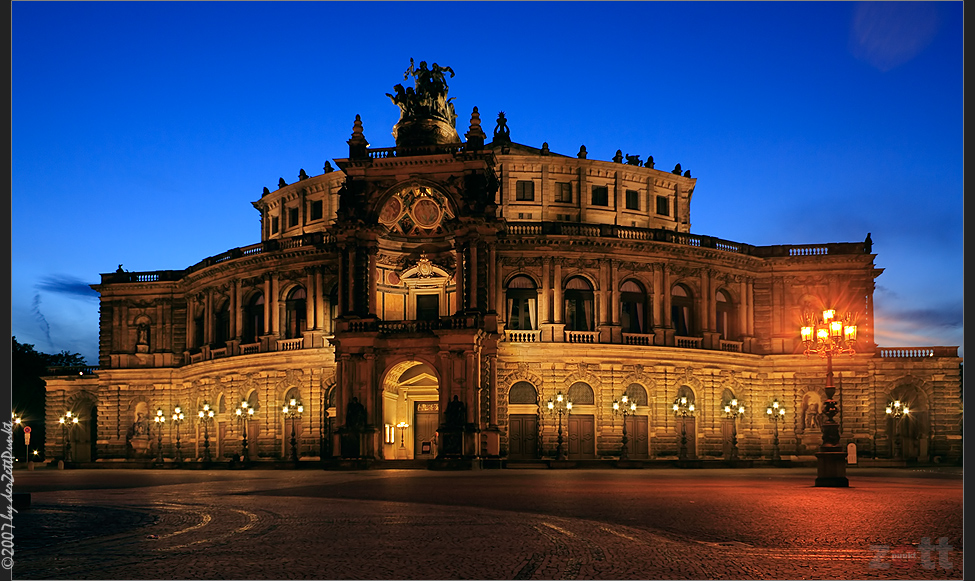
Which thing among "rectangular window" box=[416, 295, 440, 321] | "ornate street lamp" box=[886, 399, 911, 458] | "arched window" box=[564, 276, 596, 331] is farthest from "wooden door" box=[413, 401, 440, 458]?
"ornate street lamp" box=[886, 399, 911, 458]

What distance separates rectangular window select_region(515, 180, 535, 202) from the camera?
7244cm

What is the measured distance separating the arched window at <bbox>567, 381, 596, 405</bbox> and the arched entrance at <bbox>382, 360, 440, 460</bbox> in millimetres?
8422

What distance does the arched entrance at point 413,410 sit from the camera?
206 ft

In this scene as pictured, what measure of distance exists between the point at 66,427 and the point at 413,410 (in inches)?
1262

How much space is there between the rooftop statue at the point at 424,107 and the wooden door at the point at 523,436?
17652 millimetres

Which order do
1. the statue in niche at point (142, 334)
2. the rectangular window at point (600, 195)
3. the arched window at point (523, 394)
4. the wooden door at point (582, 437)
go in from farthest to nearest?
the statue in niche at point (142, 334) → the rectangular window at point (600, 195) → the arched window at point (523, 394) → the wooden door at point (582, 437)

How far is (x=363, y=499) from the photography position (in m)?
26.6

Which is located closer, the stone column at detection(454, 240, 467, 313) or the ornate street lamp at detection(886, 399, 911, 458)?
the stone column at detection(454, 240, 467, 313)

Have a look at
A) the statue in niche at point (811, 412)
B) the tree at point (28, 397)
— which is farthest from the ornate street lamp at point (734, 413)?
the tree at point (28, 397)

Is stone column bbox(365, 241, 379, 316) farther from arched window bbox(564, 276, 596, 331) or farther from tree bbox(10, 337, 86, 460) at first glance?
tree bbox(10, 337, 86, 460)

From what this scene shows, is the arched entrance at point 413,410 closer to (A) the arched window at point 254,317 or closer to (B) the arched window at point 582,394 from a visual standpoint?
(B) the arched window at point 582,394

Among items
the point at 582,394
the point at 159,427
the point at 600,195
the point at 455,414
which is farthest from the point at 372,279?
the point at 159,427

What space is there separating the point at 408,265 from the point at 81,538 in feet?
163

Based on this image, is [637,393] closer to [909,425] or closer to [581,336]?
[581,336]
